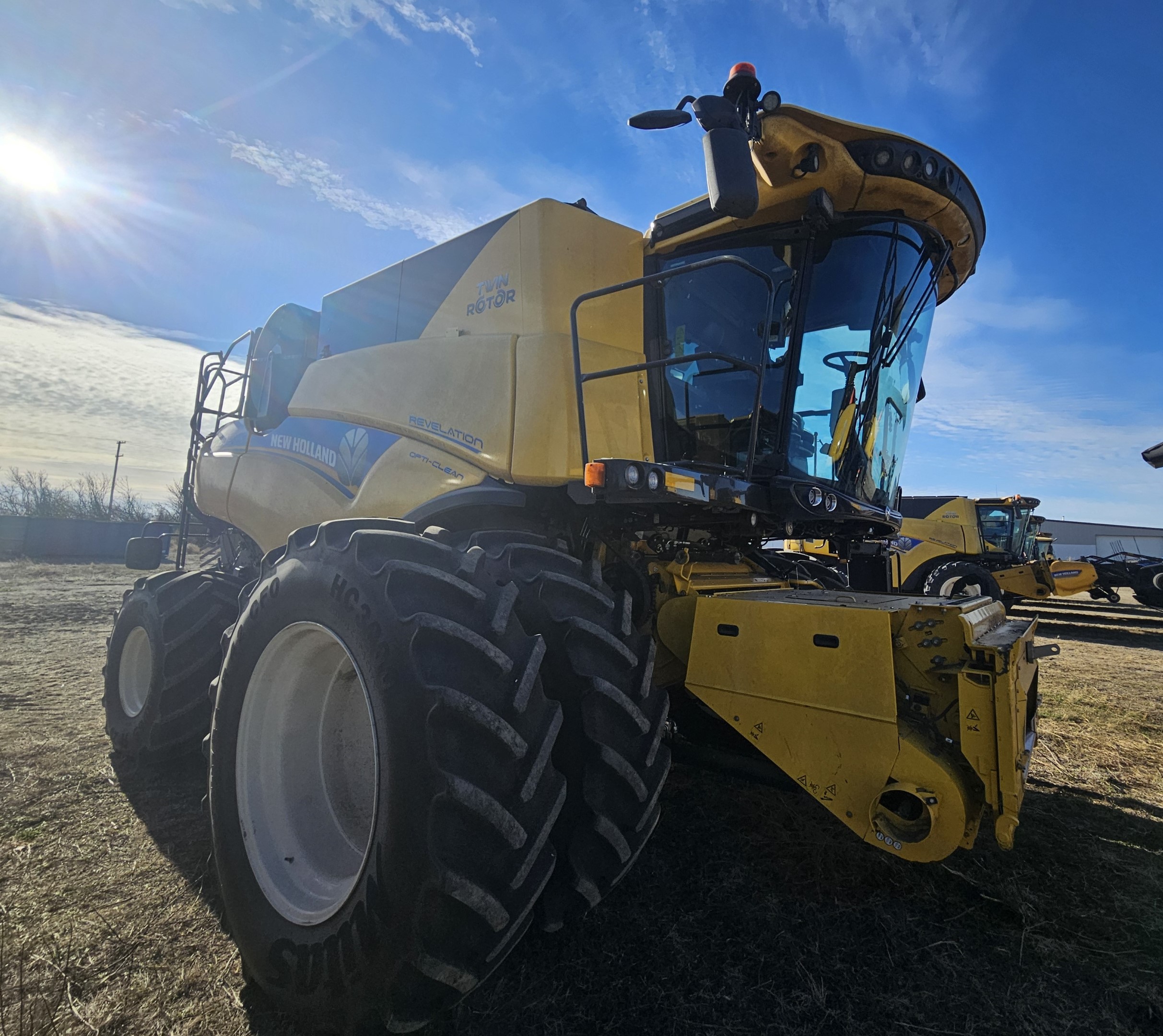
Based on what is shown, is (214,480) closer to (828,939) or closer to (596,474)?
(596,474)

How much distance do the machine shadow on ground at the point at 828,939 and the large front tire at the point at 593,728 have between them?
378mm

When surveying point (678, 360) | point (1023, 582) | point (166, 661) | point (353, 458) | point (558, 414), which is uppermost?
point (678, 360)

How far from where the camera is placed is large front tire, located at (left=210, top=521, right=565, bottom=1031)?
5.65 ft

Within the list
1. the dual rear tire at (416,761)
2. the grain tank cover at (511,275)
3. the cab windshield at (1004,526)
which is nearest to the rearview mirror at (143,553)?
the grain tank cover at (511,275)

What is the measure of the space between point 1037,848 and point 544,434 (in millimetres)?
2945

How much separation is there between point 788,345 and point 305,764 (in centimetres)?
278

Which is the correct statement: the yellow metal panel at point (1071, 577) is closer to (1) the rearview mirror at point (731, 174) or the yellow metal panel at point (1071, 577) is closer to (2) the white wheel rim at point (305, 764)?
(1) the rearview mirror at point (731, 174)

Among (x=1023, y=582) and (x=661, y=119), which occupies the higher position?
(x=661, y=119)

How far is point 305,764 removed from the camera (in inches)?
102

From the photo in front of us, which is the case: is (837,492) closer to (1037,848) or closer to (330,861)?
(1037,848)

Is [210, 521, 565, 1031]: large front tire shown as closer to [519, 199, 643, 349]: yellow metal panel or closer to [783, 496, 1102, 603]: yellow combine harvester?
[519, 199, 643, 349]: yellow metal panel

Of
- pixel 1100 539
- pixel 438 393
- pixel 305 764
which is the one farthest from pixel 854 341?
pixel 1100 539

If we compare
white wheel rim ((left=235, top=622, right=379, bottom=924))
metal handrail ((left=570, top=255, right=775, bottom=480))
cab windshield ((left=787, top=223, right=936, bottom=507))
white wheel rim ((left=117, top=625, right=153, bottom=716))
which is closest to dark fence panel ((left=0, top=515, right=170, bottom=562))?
white wheel rim ((left=117, top=625, right=153, bottom=716))

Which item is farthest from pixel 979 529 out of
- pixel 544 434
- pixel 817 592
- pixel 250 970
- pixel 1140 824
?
pixel 250 970
